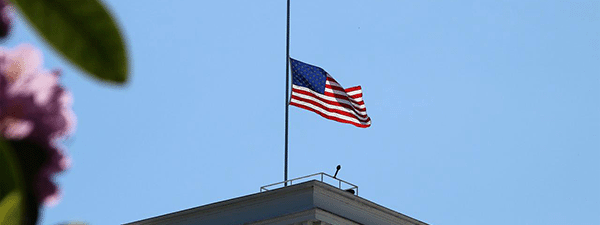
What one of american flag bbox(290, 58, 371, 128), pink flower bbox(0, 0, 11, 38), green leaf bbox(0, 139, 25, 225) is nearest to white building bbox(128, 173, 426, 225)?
american flag bbox(290, 58, 371, 128)

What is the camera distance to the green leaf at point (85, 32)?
165 centimetres

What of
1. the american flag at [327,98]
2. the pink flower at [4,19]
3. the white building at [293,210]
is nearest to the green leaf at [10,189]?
the pink flower at [4,19]

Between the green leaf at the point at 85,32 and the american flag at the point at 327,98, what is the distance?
39216 mm

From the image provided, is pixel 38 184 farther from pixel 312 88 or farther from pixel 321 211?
pixel 321 211

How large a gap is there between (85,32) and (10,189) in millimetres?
290

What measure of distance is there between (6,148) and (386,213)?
46.8 meters

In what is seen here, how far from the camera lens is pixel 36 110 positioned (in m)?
1.66

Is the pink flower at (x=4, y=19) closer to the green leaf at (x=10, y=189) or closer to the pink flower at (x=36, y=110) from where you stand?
the pink flower at (x=36, y=110)

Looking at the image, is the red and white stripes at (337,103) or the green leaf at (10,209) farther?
the red and white stripes at (337,103)

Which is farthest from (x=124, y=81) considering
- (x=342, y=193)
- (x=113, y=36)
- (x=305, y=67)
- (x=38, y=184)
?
(x=342, y=193)

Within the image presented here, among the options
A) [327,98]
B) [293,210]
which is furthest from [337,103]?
[293,210]

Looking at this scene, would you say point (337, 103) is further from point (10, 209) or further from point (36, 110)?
point (36, 110)

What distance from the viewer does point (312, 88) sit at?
141ft

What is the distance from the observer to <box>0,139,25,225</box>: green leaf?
1721 millimetres
